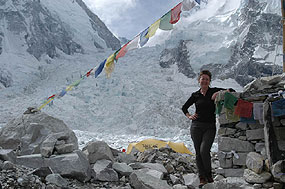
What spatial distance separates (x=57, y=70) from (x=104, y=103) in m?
11.1

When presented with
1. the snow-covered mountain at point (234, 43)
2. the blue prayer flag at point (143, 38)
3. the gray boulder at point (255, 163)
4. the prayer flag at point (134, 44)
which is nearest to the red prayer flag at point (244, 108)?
the gray boulder at point (255, 163)

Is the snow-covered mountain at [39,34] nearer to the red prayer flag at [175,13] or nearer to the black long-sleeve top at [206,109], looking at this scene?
the red prayer flag at [175,13]

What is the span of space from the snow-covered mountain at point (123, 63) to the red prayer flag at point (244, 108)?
17.3 meters

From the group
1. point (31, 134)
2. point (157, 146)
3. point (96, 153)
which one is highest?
point (31, 134)

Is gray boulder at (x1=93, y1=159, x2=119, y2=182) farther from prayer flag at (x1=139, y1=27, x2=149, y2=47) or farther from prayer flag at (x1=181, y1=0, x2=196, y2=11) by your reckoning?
prayer flag at (x1=181, y1=0, x2=196, y2=11)

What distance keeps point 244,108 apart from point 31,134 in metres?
3.94

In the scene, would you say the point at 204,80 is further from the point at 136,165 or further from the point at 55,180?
the point at 55,180

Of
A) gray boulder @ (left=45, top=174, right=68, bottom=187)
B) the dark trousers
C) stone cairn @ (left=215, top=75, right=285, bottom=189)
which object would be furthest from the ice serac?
gray boulder @ (left=45, top=174, right=68, bottom=187)

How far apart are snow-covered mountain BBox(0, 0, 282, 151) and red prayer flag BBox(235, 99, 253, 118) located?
17.3 metres

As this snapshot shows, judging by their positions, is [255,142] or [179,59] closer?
[255,142]

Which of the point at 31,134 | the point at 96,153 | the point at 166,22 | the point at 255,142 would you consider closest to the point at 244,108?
the point at 255,142

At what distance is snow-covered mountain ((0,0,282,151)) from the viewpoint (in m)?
24.7

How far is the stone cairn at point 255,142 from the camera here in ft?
11.2

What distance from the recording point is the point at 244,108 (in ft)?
14.1
